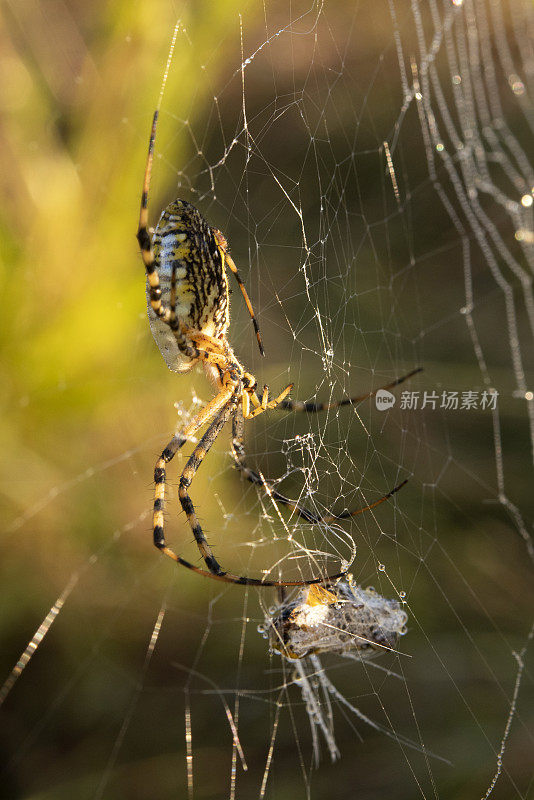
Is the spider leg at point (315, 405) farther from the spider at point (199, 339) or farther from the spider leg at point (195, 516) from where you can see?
the spider leg at point (195, 516)

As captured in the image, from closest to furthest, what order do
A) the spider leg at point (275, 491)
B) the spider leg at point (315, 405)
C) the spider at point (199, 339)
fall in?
the spider at point (199, 339)
the spider leg at point (275, 491)
the spider leg at point (315, 405)

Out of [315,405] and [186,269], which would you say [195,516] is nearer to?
[315,405]

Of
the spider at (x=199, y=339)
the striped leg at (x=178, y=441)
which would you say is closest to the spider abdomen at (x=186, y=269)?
the spider at (x=199, y=339)

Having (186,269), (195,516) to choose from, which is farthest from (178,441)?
(186,269)

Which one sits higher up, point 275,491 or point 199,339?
point 199,339

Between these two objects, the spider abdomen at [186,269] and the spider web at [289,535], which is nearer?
the spider abdomen at [186,269]

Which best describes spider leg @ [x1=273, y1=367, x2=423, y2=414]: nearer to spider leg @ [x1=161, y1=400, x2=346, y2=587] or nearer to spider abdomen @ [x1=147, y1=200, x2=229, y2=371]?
spider leg @ [x1=161, y1=400, x2=346, y2=587]
